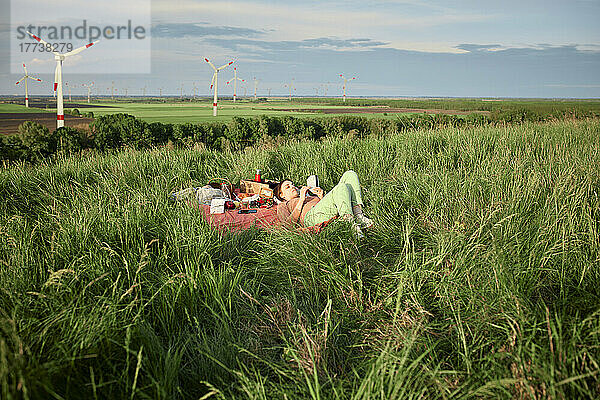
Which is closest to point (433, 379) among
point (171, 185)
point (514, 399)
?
point (514, 399)

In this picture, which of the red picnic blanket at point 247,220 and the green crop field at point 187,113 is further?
the green crop field at point 187,113

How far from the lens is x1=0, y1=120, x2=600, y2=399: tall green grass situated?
86.1 inches

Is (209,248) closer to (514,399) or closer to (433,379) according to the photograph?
(433,379)

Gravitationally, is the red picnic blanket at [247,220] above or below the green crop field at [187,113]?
below

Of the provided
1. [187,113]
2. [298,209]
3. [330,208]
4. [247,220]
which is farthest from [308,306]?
[187,113]

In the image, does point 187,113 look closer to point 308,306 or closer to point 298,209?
point 298,209

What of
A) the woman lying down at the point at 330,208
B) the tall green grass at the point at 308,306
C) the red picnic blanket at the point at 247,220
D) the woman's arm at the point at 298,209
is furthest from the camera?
the woman's arm at the point at 298,209

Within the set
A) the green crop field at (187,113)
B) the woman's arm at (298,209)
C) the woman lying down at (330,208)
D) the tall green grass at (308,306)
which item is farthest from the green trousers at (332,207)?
the green crop field at (187,113)

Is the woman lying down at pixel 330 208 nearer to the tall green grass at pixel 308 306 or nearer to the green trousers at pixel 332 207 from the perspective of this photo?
the green trousers at pixel 332 207

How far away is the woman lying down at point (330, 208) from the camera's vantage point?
189 inches

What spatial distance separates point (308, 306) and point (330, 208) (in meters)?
1.87

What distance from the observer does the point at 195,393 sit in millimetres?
2434

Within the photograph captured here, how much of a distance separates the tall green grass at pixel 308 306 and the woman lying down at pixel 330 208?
0.85 ft

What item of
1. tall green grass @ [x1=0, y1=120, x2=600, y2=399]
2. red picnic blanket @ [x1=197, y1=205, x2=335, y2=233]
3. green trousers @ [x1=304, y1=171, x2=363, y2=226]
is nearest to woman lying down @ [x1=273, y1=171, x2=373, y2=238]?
green trousers @ [x1=304, y1=171, x2=363, y2=226]
